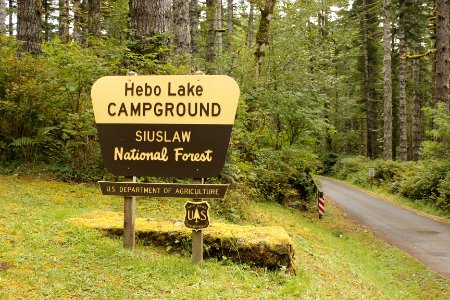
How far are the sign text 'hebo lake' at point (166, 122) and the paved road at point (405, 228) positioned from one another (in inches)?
270

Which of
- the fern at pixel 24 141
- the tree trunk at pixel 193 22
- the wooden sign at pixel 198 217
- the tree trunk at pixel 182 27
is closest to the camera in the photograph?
the wooden sign at pixel 198 217

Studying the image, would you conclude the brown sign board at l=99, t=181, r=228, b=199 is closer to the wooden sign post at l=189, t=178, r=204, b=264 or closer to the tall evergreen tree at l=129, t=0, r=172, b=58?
the wooden sign post at l=189, t=178, r=204, b=264

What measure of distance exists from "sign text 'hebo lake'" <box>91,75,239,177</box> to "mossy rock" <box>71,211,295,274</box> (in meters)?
1.04

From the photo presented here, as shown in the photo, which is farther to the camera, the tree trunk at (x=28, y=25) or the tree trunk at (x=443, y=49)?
the tree trunk at (x=443, y=49)

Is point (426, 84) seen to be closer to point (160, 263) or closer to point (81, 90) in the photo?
point (81, 90)

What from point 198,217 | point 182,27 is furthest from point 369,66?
point 198,217

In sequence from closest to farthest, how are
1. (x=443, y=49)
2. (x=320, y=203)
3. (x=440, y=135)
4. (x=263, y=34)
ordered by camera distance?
(x=320, y=203)
(x=263, y=34)
(x=440, y=135)
(x=443, y=49)

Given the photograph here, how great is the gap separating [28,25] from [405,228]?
13.3 metres

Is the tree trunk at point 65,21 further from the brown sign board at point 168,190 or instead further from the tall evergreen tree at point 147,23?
the brown sign board at point 168,190

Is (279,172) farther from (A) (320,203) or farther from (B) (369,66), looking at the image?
(B) (369,66)

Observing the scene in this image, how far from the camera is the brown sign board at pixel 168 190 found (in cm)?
526

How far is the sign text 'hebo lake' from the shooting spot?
17.6 feet

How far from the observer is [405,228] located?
48.2 ft

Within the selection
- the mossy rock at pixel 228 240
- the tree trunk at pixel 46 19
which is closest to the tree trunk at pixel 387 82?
the mossy rock at pixel 228 240
